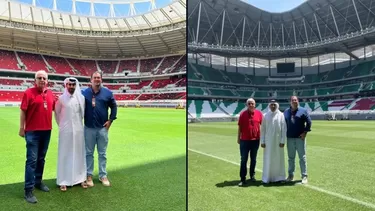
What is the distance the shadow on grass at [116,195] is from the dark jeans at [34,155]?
7.6 inches

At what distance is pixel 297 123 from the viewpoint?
15.4 ft

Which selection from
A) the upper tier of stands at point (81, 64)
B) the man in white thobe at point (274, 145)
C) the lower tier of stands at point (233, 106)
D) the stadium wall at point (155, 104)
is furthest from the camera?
the lower tier of stands at point (233, 106)

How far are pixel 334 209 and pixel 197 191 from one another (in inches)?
68.2

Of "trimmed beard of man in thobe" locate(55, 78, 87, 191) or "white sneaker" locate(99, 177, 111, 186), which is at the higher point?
"trimmed beard of man in thobe" locate(55, 78, 87, 191)

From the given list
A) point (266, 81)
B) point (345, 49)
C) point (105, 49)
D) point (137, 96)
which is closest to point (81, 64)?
point (105, 49)

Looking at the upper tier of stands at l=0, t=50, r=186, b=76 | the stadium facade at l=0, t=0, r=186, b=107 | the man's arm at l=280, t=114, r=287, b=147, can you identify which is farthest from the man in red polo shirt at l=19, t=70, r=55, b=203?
the upper tier of stands at l=0, t=50, r=186, b=76

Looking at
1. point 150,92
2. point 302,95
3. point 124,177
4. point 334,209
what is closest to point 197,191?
point 124,177

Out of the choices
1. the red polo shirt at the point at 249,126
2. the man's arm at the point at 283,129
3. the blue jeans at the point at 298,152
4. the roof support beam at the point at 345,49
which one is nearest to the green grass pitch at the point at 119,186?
the red polo shirt at the point at 249,126

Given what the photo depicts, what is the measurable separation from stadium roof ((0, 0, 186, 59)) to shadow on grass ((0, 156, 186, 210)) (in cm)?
3657

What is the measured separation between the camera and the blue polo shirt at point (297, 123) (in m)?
4.70

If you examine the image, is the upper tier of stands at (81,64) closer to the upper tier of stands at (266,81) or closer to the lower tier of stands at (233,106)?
the upper tier of stands at (266,81)

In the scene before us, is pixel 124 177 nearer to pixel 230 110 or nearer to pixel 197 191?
pixel 197 191

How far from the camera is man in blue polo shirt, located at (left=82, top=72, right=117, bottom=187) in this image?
388 centimetres

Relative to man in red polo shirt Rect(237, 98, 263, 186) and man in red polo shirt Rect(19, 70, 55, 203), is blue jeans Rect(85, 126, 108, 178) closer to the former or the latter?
man in red polo shirt Rect(19, 70, 55, 203)
